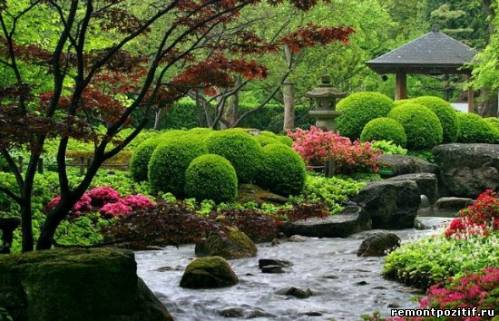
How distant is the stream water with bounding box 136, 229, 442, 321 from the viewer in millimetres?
8117

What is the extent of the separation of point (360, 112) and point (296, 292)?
14.3 meters

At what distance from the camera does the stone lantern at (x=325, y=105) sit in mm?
21422

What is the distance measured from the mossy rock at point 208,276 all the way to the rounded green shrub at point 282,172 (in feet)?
20.9

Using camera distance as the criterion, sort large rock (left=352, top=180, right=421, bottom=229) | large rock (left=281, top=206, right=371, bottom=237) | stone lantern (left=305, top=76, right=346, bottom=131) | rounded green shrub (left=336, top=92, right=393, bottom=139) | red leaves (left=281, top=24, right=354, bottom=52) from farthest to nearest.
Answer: rounded green shrub (left=336, top=92, right=393, bottom=139), stone lantern (left=305, top=76, right=346, bottom=131), large rock (left=352, top=180, right=421, bottom=229), large rock (left=281, top=206, right=371, bottom=237), red leaves (left=281, top=24, right=354, bottom=52)

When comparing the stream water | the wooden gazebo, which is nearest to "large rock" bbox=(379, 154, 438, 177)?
the stream water

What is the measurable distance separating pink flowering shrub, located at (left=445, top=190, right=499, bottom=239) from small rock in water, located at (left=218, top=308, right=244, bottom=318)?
11.3ft

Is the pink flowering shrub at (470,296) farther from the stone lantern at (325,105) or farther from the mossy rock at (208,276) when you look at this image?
the stone lantern at (325,105)

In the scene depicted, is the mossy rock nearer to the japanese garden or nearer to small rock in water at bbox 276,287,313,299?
the japanese garden

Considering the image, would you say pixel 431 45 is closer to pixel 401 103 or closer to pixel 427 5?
pixel 401 103

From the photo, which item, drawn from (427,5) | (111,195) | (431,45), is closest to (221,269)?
(111,195)

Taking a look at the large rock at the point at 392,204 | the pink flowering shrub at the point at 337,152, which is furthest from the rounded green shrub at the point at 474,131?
the large rock at the point at 392,204

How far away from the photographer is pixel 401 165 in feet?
62.5

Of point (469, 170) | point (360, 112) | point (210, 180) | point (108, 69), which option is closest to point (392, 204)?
point (210, 180)

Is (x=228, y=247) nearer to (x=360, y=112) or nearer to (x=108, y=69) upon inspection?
(x=108, y=69)
